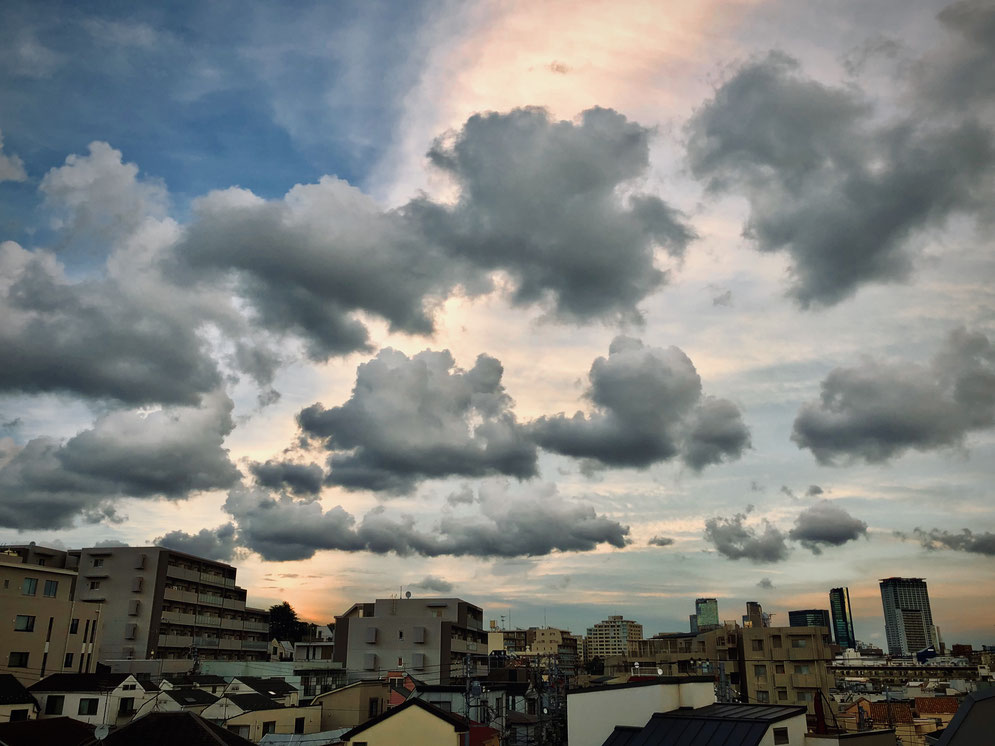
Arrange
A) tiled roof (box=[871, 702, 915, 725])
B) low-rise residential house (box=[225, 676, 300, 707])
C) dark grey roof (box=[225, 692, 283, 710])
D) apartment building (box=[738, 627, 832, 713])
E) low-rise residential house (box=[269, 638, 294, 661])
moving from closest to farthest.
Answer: dark grey roof (box=[225, 692, 283, 710])
low-rise residential house (box=[225, 676, 300, 707])
tiled roof (box=[871, 702, 915, 725])
apartment building (box=[738, 627, 832, 713])
low-rise residential house (box=[269, 638, 294, 661])

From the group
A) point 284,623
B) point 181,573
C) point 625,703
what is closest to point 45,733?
point 625,703

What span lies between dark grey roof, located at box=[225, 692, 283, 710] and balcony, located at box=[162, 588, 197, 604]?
133 ft

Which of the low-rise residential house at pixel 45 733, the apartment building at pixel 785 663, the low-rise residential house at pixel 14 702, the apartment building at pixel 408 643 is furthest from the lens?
the apartment building at pixel 408 643

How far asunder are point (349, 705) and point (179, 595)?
44.8m

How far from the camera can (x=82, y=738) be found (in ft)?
169

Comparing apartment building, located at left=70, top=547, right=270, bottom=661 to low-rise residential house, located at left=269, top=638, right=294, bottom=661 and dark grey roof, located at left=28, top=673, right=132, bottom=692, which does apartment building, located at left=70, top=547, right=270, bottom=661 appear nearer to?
low-rise residential house, located at left=269, top=638, right=294, bottom=661

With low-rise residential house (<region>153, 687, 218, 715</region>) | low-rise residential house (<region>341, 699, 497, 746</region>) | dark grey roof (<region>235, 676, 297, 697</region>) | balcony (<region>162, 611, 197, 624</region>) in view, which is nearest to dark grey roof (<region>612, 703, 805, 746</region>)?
low-rise residential house (<region>341, 699, 497, 746</region>)

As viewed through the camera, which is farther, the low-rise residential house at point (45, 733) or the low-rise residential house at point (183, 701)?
the low-rise residential house at point (183, 701)

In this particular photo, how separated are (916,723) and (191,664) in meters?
90.6

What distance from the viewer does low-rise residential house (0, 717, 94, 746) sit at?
47.6 metres

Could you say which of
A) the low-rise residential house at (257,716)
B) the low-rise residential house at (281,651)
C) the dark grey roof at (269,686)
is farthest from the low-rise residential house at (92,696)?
the low-rise residential house at (281,651)

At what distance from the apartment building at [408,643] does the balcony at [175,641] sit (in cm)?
2112

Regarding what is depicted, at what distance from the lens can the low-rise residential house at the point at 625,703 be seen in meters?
36.8

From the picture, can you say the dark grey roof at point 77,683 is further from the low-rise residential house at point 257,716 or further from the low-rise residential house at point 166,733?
the low-rise residential house at point 166,733
